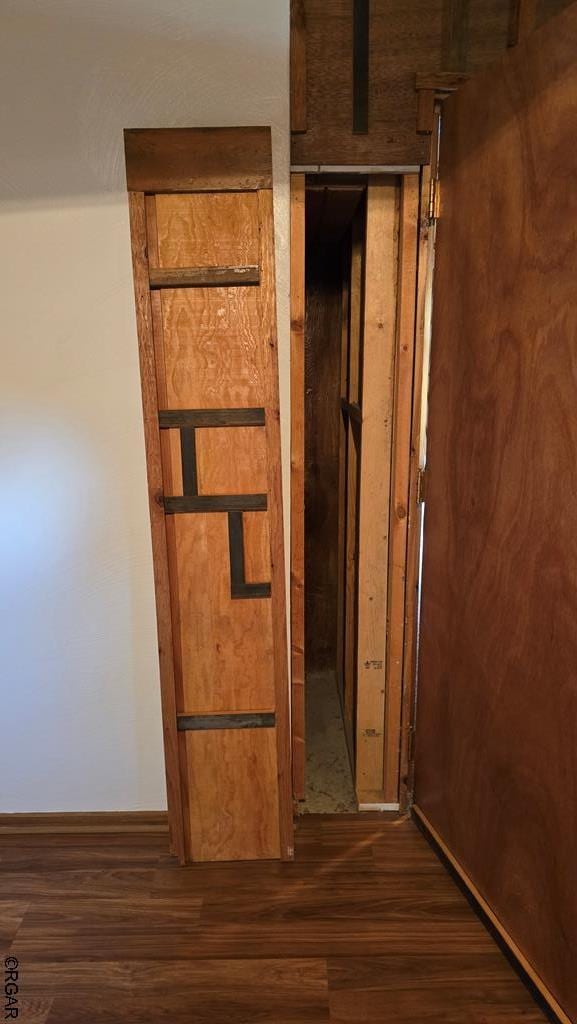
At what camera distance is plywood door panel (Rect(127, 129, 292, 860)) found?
1470mm

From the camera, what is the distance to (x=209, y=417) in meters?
1.56

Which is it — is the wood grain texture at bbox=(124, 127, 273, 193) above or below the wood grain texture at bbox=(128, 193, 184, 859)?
above

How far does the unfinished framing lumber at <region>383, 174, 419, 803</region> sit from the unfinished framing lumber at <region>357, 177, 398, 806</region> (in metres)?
0.04

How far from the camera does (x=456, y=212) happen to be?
1469 mm

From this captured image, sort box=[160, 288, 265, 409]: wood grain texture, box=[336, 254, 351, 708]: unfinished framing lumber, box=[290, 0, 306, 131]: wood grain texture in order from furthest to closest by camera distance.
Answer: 1. box=[336, 254, 351, 708]: unfinished framing lumber
2. box=[160, 288, 265, 409]: wood grain texture
3. box=[290, 0, 306, 131]: wood grain texture

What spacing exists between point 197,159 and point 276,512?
0.96 metres

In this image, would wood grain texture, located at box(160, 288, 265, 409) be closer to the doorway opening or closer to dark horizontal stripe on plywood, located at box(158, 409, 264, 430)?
dark horizontal stripe on plywood, located at box(158, 409, 264, 430)

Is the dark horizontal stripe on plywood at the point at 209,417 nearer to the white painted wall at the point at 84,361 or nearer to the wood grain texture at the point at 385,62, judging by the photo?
the white painted wall at the point at 84,361

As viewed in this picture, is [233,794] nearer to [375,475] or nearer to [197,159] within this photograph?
[375,475]

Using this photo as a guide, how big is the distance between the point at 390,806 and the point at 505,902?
0.54 meters

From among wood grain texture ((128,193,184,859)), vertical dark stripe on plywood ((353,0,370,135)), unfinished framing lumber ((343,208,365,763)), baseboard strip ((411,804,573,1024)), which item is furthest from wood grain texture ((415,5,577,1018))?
wood grain texture ((128,193,184,859))

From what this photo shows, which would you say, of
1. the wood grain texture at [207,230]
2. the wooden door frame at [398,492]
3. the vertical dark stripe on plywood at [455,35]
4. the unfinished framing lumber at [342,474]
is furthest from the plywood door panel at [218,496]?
the unfinished framing lumber at [342,474]

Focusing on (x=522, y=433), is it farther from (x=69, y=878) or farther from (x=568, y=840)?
(x=69, y=878)

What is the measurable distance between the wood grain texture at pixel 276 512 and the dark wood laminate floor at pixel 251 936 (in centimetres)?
22
